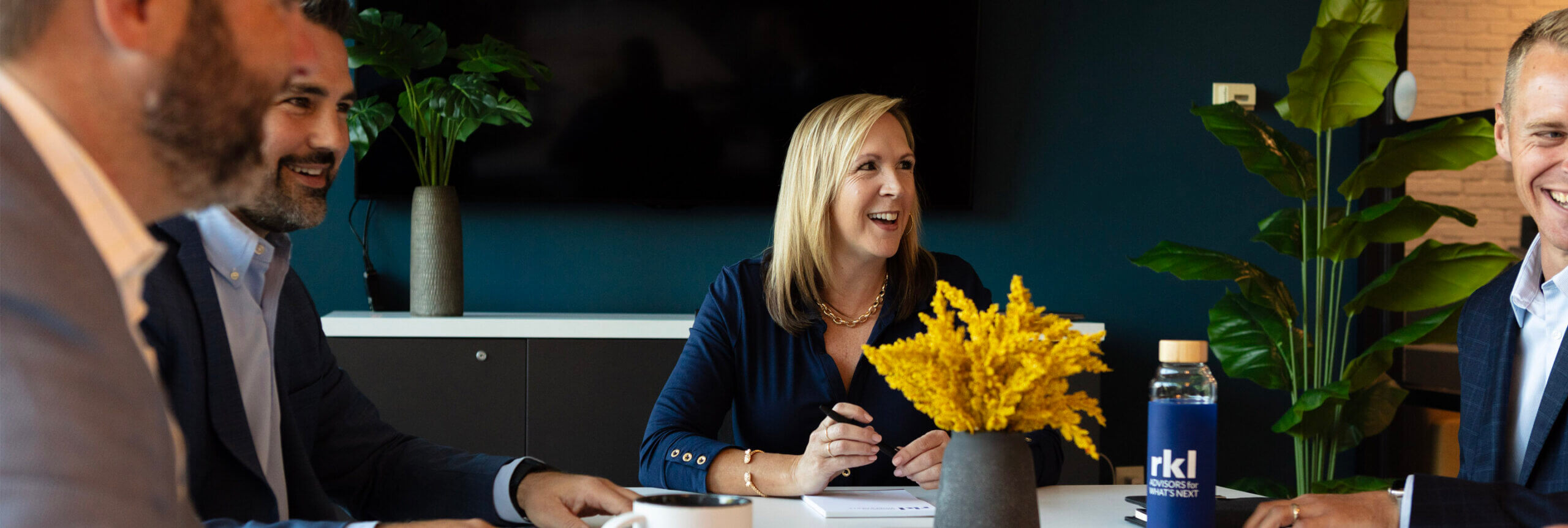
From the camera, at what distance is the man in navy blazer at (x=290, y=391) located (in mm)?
1187

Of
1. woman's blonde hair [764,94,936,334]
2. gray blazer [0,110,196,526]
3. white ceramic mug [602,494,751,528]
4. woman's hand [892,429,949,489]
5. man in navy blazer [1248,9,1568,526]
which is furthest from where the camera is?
woman's blonde hair [764,94,936,334]

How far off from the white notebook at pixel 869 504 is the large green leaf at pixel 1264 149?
1.84 meters

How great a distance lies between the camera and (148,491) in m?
0.45

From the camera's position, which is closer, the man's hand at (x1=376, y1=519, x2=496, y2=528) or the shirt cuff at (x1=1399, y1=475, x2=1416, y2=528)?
the man's hand at (x1=376, y1=519, x2=496, y2=528)

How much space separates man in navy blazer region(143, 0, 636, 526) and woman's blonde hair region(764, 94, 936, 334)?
72 cm

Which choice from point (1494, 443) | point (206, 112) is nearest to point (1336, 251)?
point (1494, 443)

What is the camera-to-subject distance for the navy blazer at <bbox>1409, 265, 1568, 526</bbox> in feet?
3.99

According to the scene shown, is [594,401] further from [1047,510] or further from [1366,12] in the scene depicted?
[1366,12]

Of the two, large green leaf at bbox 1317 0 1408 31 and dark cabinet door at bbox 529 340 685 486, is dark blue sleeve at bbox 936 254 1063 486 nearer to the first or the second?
dark cabinet door at bbox 529 340 685 486

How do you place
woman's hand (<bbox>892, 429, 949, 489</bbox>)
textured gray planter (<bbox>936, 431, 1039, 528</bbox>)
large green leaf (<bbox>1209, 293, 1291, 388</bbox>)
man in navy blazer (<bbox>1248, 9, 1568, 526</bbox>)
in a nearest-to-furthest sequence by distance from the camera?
textured gray planter (<bbox>936, 431, 1039, 528</bbox>)
man in navy blazer (<bbox>1248, 9, 1568, 526</bbox>)
woman's hand (<bbox>892, 429, 949, 489</bbox>)
large green leaf (<bbox>1209, 293, 1291, 388</bbox>)

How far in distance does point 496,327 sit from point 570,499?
1650 millimetres

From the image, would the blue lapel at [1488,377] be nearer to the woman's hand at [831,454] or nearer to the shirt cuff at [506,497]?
the woman's hand at [831,454]

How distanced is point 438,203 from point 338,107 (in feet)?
4.36

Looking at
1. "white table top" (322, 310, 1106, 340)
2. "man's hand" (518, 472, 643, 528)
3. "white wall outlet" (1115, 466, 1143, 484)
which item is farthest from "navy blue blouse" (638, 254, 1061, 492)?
"white wall outlet" (1115, 466, 1143, 484)
